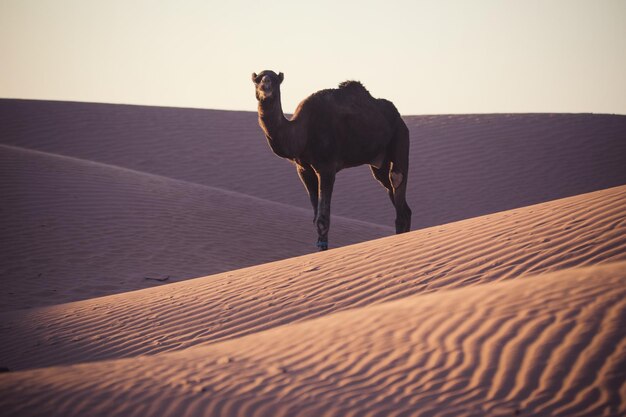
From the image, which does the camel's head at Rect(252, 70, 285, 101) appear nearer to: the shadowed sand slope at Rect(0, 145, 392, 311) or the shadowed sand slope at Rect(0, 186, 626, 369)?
the shadowed sand slope at Rect(0, 186, 626, 369)

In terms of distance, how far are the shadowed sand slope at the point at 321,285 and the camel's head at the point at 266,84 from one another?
2.46m

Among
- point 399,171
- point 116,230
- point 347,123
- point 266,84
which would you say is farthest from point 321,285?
point 116,230

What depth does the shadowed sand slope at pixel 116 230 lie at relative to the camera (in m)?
12.1

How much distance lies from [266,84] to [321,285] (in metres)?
3.48

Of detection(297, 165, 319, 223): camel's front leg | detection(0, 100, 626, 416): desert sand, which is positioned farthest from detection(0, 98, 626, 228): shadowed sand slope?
detection(297, 165, 319, 223): camel's front leg

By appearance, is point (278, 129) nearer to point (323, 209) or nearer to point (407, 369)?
point (323, 209)

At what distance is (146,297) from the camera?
9.15 meters

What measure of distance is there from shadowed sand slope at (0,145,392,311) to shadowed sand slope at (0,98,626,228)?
262 inches

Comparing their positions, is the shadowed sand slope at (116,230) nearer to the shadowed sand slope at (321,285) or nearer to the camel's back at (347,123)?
the shadowed sand slope at (321,285)

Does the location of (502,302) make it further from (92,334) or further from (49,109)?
(49,109)

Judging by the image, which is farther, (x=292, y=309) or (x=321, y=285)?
(x=321, y=285)

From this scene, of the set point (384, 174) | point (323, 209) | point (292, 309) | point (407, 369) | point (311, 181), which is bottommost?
point (407, 369)

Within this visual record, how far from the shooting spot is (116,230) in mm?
14562

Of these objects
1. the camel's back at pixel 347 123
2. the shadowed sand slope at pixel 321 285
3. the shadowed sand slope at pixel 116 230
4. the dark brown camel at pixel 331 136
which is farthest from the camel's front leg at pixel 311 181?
the shadowed sand slope at pixel 116 230
